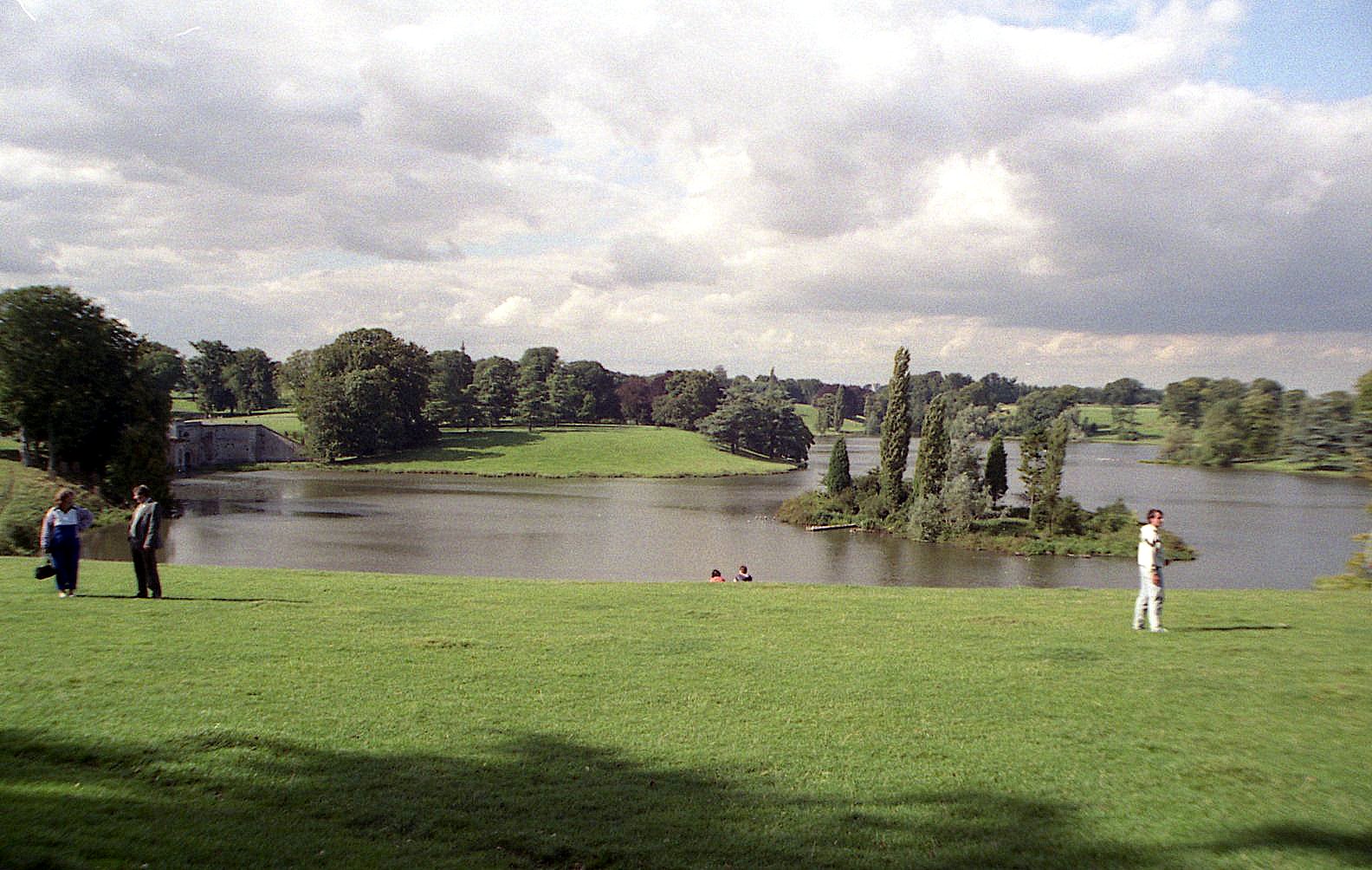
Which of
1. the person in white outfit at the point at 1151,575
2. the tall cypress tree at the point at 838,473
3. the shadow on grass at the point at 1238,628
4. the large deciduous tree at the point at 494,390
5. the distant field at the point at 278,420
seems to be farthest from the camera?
the large deciduous tree at the point at 494,390

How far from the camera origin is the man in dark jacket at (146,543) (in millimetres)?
14375

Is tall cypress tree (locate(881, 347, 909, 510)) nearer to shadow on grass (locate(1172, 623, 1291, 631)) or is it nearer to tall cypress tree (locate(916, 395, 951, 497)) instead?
→ tall cypress tree (locate(916, 395, 951, 497))

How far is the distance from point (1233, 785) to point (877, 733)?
3160 mm

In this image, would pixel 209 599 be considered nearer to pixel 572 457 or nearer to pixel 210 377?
→ pixel 572 457

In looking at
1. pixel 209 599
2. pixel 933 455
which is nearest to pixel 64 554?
pixel 209 599

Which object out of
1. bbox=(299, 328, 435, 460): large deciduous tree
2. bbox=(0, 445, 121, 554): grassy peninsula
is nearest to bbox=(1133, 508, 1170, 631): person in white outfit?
bbox=(0, 445, 121, 554): grassy peninsula

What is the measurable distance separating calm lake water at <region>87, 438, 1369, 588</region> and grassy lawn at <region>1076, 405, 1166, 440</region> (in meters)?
74.9

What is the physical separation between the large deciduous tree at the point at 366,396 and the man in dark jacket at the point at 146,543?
309 feet

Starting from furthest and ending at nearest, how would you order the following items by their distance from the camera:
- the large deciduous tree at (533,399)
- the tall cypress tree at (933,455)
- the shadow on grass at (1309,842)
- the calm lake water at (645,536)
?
1. the large deciduous tree at (533,399)
2. the tall cypress tree at (933,455)
3. the calm lake water at (645,536)
4. the shadow on grass at (1309,842)

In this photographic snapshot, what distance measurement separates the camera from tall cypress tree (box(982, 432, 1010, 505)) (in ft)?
213

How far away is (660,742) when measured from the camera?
845cm

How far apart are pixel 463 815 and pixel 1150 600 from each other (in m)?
12.1

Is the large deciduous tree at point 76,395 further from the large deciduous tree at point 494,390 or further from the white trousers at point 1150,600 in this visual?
the large deciduous tree at point 494,390

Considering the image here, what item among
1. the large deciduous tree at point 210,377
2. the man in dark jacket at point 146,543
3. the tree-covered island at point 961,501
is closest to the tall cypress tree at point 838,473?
the tree-covered island at point 961,501
